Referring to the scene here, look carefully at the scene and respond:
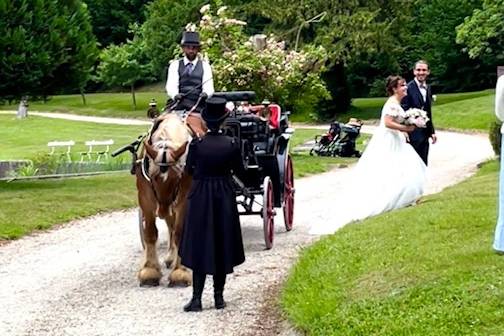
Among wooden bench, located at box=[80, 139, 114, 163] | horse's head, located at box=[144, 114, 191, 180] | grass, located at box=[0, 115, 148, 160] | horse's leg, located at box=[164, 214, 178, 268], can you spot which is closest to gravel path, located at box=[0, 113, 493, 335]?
horse's leg, located at box=[164, 214, 178, 268]

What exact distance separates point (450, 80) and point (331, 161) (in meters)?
35.3

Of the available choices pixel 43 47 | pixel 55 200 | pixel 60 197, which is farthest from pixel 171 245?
pixel 43 47

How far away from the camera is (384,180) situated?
1320 centimetres

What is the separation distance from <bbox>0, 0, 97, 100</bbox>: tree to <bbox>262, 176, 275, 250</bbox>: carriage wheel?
286 inches

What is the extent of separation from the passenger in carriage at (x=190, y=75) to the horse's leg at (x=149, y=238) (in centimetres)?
163

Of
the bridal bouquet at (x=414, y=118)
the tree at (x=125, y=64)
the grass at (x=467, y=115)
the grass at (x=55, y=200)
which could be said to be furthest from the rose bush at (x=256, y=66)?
the tree at (x=125, y=64)

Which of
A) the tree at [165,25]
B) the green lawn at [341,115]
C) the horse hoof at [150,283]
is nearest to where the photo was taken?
the horse hoof at [150,283]

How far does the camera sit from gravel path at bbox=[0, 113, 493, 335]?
8164mm

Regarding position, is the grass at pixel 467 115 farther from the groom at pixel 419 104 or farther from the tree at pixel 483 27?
the groom at pixel 419 104

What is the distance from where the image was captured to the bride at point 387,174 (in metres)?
13.0

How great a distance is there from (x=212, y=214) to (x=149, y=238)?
1556 mm

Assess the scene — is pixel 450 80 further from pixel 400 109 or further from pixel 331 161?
pixel 400 109

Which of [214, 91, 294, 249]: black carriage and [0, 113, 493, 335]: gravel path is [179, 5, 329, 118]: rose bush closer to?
[0, 113, 493, 335]: gravel path

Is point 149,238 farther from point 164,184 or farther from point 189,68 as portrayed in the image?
point 189,68
